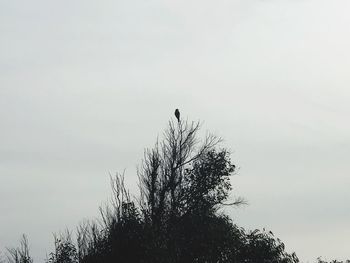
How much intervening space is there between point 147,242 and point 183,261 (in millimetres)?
6706

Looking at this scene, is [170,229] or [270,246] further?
[270,246]

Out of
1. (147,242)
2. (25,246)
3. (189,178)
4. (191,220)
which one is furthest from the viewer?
(25,246)

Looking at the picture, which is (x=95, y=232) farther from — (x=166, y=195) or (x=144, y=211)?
(x=144, y=211)

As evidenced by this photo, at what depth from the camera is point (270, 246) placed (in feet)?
148

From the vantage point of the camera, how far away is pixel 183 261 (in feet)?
125

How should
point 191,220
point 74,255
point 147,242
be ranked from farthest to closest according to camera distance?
point 74,255 < point 191,220 < point 147,242

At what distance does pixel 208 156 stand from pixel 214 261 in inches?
289

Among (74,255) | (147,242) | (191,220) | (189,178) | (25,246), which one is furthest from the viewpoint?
(25,246)

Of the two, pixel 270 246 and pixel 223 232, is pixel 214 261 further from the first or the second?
pixel 270 246

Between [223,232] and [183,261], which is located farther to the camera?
[223,232]

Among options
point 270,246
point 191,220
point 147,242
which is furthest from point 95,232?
point 147,242

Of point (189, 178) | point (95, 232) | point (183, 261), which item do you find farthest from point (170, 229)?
point (95, 232)

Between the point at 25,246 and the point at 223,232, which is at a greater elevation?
the point at 25,246

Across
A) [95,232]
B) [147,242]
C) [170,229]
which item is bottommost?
[147,242]
